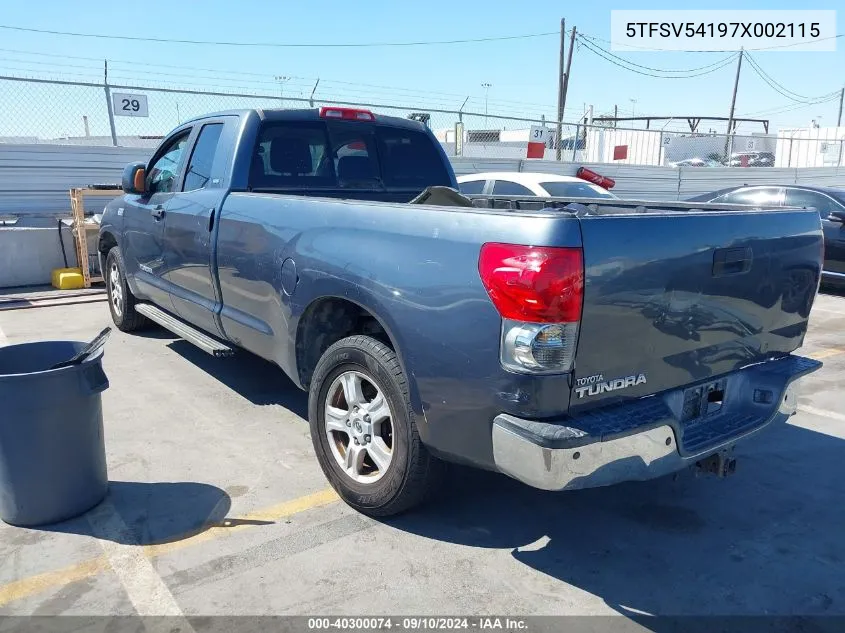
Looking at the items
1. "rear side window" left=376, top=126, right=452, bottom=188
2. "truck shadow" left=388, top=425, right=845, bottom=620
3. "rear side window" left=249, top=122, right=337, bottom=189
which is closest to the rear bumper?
"truck shadow" left=388, top=425, right=845, bottom=620

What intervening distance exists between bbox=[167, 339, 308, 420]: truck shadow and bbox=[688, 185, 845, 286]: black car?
7662 mm

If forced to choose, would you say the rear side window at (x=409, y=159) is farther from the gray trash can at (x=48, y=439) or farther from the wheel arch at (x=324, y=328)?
the gray trash can at (x=48, y=439)

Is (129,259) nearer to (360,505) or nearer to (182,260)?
(182,260)

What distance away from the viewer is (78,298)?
9031mm

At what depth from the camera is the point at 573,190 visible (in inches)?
387

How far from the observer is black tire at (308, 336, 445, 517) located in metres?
3.08

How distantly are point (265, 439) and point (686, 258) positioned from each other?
2.82 metres

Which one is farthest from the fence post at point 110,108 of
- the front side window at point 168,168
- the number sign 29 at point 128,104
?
the front side window at point 168,168

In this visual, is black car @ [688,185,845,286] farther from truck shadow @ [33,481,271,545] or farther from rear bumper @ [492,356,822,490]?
truck shadow @ [33,481,271,545]

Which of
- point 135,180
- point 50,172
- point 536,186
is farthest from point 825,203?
point 50,172

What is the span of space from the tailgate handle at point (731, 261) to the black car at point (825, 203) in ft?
25.5

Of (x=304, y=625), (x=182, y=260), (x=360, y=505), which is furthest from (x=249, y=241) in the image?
(x=304, y=625)

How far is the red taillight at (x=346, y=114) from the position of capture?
16.2 feet

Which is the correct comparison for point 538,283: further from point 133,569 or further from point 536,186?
point 536,186
